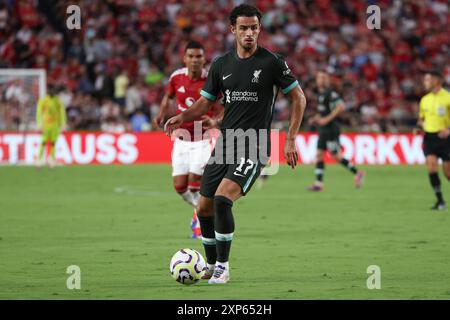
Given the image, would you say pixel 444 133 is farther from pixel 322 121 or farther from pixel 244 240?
pixel 244 240

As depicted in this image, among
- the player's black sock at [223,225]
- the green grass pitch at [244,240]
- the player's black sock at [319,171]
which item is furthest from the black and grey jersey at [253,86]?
the player's black sock at [319,171]

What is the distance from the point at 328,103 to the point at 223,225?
13.3 m

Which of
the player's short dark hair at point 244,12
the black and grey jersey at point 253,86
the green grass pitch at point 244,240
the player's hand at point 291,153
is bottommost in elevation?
the green grass pitch at point 244,240

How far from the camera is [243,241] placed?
526 inches

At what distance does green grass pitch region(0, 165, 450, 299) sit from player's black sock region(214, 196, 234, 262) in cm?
35

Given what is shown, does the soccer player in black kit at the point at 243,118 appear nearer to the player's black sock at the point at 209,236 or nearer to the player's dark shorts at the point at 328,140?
the player's black sock at the point at 209,236

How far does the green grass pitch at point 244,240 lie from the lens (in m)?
9.48

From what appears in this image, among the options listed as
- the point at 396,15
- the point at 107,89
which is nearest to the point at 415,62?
the point at 396,15

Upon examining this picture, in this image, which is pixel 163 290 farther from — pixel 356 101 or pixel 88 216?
pixel 356 101

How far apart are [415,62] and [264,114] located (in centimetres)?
2549

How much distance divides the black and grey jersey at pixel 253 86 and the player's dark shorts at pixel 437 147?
8387 millimetres

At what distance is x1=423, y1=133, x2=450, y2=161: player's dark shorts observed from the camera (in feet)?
57.6

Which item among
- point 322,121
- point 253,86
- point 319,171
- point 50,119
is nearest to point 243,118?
point 253,86

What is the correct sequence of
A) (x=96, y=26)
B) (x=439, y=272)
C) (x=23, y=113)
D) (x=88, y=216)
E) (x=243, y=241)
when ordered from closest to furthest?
(x=439, y=272), (x=243, y=241), (x=88, y=216), (x=23, y=113), (x=96, y=26)
